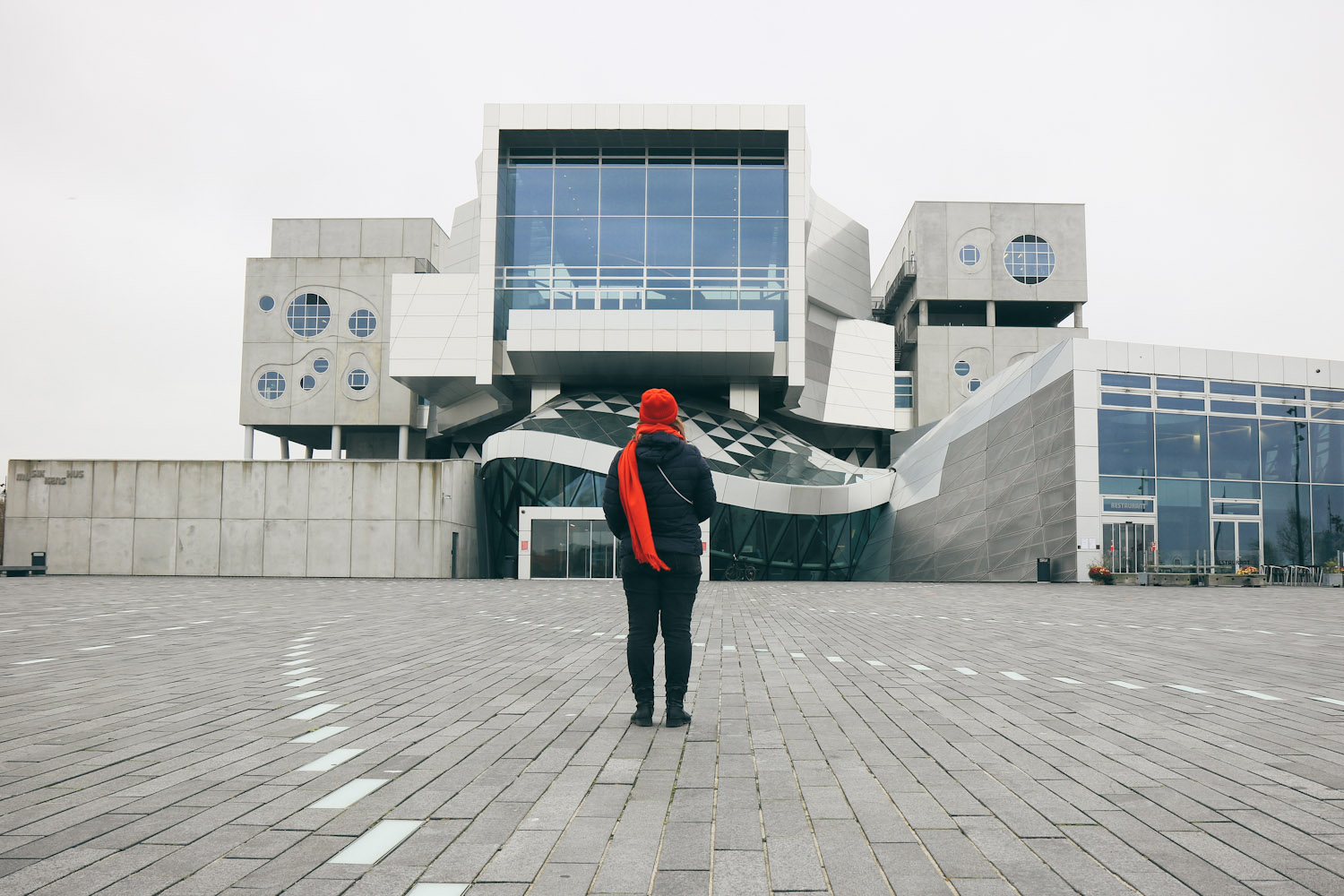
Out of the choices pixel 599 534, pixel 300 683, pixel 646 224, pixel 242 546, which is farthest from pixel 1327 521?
pixel 242 546

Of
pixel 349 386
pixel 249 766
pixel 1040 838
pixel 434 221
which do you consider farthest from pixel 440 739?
pixel 434 221

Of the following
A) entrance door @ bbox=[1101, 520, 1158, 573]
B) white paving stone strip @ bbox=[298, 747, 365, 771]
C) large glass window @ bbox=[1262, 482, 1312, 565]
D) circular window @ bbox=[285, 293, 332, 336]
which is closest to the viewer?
white paving stone strip @ bbox=[298, 747, 365, 771]

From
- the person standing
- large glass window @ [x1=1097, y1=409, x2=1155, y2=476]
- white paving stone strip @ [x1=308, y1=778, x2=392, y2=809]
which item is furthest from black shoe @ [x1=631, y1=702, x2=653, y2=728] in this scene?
large glass window @ [x1=1097, y1=409, x2=1155, y2=476]

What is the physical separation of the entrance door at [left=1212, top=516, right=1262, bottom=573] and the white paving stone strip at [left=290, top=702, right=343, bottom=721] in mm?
27250

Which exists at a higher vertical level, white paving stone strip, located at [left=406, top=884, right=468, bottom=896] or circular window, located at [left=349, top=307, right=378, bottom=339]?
circular window, located at [left=349, top=307, right=378, bottom=339]

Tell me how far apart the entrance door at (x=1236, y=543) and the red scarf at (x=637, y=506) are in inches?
1045

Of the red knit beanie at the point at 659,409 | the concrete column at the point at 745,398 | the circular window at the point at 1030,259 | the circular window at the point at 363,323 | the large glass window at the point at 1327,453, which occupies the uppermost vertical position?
the circular window at the point at 1030,259

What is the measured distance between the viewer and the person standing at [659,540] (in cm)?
553

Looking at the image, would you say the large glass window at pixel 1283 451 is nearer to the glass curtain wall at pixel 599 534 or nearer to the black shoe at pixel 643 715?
the glass curtain wall at pixel 599 534

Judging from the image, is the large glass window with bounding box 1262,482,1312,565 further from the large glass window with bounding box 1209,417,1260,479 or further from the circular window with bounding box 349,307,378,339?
the circular window with bounding box 349,307,378,339

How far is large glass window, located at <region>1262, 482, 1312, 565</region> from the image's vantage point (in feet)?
91.6

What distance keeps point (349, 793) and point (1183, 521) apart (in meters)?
28.0

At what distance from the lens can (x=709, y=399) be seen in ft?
141

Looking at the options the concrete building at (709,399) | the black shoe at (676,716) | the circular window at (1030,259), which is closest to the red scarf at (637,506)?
the black shoe at (676,716)
